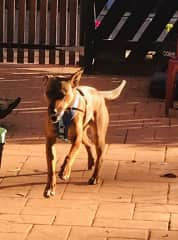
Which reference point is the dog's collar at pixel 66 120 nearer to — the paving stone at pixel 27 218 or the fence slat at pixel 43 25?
the paving stone at pixel 27 218

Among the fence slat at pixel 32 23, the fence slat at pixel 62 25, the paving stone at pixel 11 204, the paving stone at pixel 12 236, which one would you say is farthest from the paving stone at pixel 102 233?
the fence slat at pixel 32 23

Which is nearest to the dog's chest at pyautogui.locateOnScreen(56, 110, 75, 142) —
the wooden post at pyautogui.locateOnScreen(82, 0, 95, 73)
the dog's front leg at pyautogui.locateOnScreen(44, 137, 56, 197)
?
the dog's front leg at pyautogui.locateOnScreen(44, 137, 56, 197)

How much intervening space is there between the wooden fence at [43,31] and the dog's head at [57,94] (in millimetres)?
5434

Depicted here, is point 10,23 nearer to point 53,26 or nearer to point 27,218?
point 53,26

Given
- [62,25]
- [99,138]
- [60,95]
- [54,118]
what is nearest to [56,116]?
[54,118]

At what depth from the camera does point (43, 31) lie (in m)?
10.6

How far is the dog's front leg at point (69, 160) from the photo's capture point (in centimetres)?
523

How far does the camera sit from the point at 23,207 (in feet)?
18.0

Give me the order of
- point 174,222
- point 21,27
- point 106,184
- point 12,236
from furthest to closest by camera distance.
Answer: point 21,27 → point 106,184 → point 174,222 → point 12,236

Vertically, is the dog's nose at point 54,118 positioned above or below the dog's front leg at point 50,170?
above

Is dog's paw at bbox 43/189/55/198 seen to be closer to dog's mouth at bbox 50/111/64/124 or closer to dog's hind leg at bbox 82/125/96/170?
dog's mouth at bbox 50/111/64/124

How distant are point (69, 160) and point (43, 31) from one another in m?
5.52

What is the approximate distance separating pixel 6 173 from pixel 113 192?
1.00m

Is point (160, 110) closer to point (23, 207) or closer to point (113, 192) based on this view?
point (113, 192)
